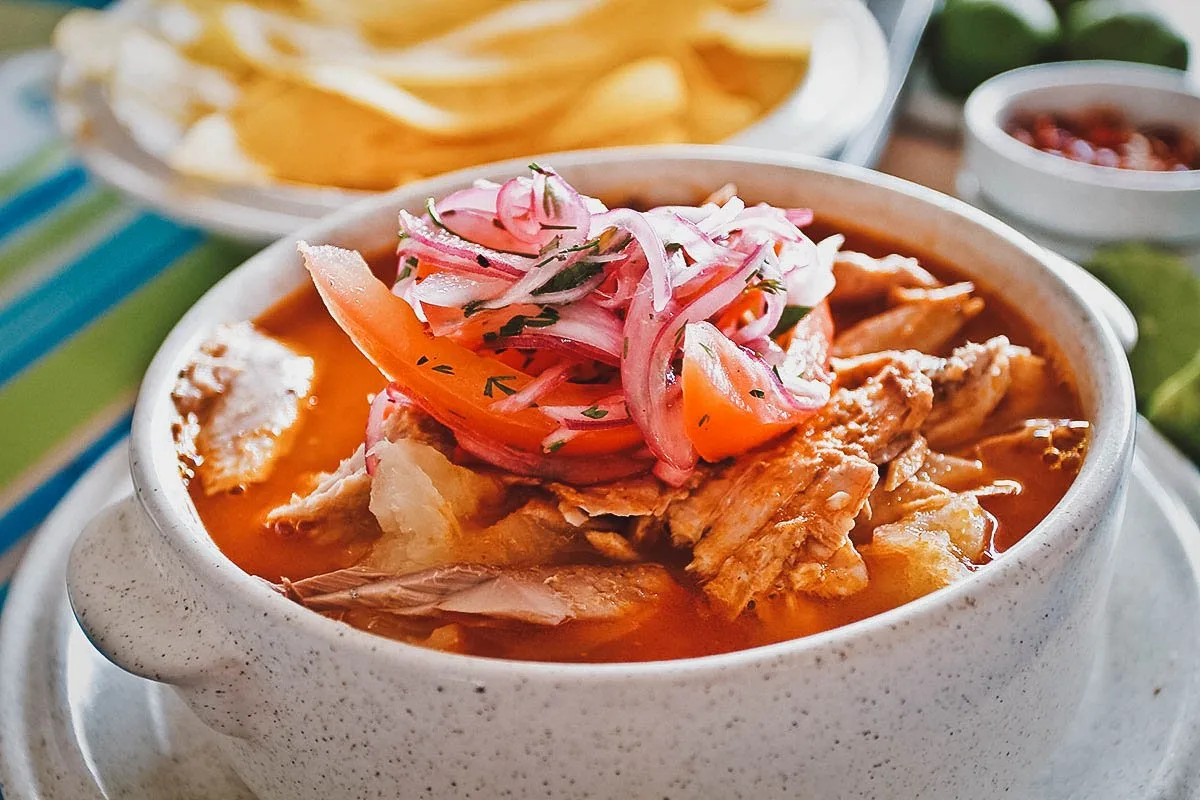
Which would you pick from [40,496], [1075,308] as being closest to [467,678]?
[1075,308]

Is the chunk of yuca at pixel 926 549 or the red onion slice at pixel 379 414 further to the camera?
the red onion slice at pixel 379 414

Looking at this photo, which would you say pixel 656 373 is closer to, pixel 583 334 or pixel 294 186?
pixel 583 334

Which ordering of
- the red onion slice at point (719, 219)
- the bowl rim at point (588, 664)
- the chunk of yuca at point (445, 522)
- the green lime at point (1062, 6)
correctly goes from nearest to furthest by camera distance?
the bowl rim at point (588, 664) < the chunk of yuca at point (445, 522) < the red onion slice at point (719, 219) < the green lime at point (1062, 6)

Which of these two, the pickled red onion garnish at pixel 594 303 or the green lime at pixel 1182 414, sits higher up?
the pickled red onion garnish at pixel 594 303

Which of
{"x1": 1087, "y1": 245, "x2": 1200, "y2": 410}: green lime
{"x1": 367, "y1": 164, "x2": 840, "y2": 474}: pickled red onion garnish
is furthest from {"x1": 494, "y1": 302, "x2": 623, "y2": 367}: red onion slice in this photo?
{"x1": 1087, "y1": 245, "x2": 1200, "y2": 410}: green lime

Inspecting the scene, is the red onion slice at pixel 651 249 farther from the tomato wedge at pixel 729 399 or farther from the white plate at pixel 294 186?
the white plate at pixel 294 186

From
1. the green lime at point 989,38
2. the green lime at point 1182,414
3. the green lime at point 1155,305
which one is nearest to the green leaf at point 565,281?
the green lime at point 1182,414

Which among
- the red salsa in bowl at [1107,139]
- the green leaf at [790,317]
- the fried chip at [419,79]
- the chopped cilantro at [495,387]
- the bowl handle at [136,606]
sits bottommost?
the red salsa in bowl at [1107,139]
